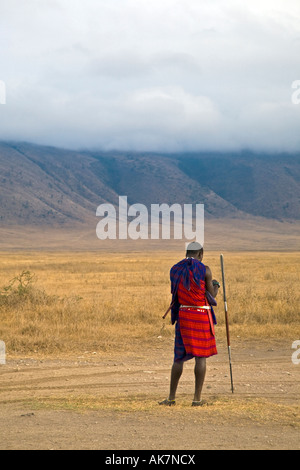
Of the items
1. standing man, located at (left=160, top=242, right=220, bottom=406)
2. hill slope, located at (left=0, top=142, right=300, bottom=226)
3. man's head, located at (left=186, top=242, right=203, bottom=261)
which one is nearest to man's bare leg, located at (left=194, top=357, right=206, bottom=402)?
standing man, located at (left=160, top=242, right=220, bottom=406)

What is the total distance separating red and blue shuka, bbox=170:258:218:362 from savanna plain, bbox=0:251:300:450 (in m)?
0.69

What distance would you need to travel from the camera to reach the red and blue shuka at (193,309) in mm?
7082

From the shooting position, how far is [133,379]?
9070mm

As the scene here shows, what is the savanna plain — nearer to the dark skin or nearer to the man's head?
the dark skin

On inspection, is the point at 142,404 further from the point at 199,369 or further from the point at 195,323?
the point at 195,323

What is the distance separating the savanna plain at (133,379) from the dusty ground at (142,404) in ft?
0.04

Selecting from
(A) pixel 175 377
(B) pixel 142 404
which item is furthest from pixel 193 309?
(B) pixel 142 404

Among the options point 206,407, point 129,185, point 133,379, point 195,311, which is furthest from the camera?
point 129,185

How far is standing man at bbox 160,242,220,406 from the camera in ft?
23.2

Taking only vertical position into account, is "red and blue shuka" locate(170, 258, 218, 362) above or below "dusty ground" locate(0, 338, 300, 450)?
above

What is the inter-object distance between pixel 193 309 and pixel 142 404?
1300 millimetres

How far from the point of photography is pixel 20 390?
8.45 meters

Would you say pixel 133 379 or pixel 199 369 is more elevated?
pixel 199 369

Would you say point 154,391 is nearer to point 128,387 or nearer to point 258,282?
point 128,387
